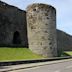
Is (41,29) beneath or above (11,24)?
beneath

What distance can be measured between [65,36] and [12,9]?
62.2 feet

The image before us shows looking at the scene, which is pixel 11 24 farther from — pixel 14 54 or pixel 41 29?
pixel 14 54

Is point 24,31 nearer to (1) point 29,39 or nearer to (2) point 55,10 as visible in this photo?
(1) point 29,39

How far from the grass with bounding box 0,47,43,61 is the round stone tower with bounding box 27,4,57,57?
43.3 inches

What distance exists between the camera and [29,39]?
2808 centimetres

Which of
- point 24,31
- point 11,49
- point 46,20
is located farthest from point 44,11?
point 11,49

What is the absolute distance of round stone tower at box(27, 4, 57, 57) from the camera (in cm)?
2731

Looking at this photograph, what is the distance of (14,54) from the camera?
2320cm

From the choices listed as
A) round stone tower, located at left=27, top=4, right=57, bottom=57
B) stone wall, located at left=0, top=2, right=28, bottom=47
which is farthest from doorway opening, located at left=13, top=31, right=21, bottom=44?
round stone tower, located at left=27, top=4, right=57, bottom=57

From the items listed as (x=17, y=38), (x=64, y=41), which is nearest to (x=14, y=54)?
(x=17, y=38)

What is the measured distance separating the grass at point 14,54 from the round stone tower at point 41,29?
3.60 ft

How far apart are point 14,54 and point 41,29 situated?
541cm

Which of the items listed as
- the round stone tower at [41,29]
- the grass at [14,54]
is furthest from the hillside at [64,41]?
the grass at [14,54]

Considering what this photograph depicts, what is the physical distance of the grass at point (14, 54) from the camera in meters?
21.6
